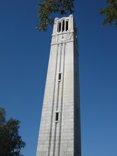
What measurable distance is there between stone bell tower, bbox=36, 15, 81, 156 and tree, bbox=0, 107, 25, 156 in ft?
33.9

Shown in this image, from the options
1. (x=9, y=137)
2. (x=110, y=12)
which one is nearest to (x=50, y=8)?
(x=110, y=12)

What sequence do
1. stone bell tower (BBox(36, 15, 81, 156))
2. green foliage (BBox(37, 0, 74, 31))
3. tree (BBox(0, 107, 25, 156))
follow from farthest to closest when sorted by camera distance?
tree (BBox(0, 107, 25, 156)) < stone bell tower (BBox(36, 15, 81, 156)) < green foliage (BBox(37, 0, 74, 31))

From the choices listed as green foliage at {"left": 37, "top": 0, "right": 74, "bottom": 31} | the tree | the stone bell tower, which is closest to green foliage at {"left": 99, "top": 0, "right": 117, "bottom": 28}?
green foliage at {"left": 37, "top": 0, "right": 74, "bottom": 31}

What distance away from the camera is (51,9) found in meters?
11.3

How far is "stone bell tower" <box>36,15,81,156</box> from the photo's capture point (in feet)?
70.5

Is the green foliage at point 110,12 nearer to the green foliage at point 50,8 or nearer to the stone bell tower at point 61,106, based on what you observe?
the green foliage at point 50,8

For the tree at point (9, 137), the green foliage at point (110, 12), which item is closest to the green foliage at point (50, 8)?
the green foliage at point (110, 12)

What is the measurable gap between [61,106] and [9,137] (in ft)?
42.8

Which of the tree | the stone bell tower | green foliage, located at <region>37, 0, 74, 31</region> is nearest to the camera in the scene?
green foliage, located at <region>37, 0, 74, 31</region>

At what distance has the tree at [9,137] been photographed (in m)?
29.4

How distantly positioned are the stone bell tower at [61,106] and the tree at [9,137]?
10.3 metres

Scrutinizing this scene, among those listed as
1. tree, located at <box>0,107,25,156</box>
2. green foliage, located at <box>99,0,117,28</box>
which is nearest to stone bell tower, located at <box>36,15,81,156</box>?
tree, located at <box>0,107,25,156</box>

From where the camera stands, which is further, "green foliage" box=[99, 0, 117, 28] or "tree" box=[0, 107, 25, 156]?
"tree" box=[0, 107, 25, 156]

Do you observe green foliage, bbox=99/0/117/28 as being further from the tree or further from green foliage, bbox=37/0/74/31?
the tree
